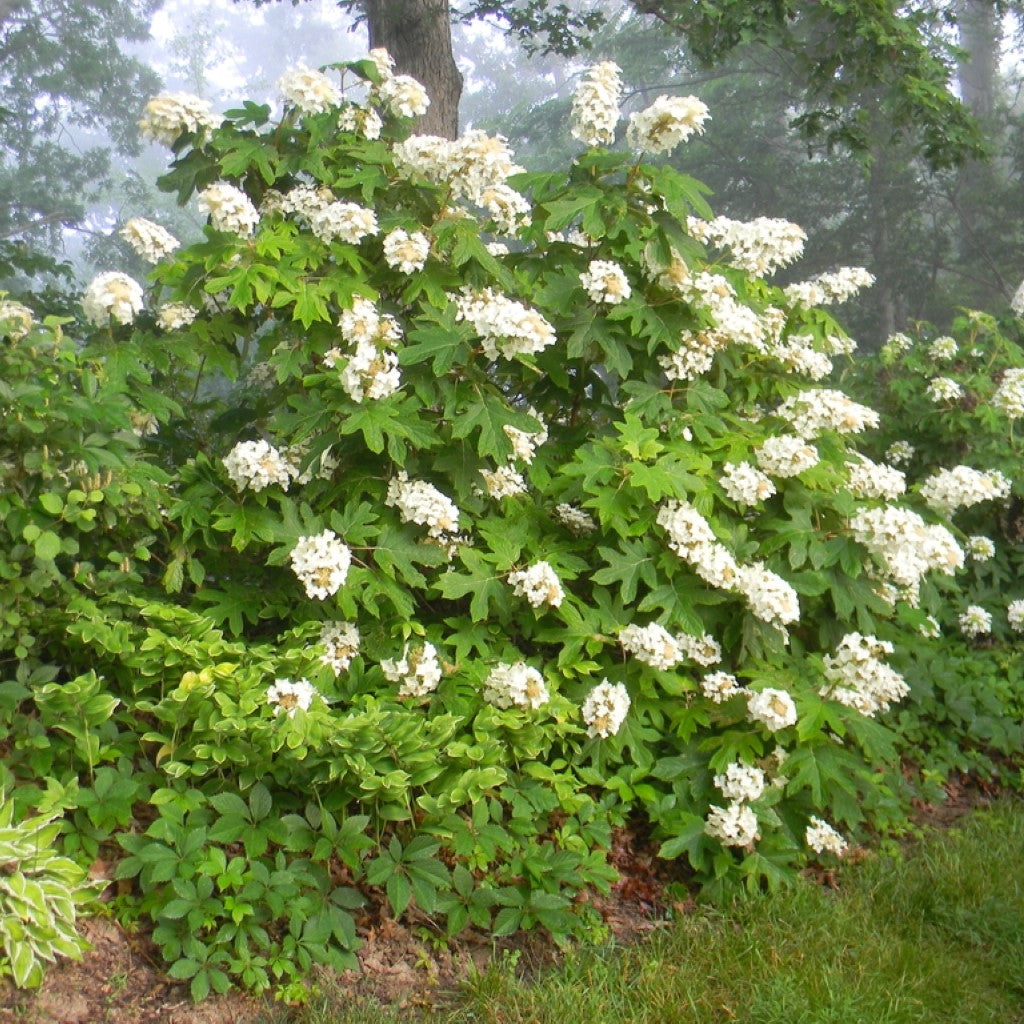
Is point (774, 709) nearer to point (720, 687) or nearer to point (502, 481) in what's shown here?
point (720, 687)

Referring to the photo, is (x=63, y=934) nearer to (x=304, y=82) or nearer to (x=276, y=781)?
(x=276, y=781)

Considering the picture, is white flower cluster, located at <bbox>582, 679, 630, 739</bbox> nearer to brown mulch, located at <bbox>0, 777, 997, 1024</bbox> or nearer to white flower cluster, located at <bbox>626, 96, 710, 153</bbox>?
brown mulch, located at <bbox>0, 777, 997, 1024</bbox>

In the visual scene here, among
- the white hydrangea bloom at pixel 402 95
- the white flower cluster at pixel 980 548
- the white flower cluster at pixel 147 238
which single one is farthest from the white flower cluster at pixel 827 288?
the white flower cluster at pixel 147 238

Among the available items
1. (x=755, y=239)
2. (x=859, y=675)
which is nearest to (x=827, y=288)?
(x=755, y=239)

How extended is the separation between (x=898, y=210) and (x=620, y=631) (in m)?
10.0

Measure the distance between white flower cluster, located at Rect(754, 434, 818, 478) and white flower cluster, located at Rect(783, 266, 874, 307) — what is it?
1.03m

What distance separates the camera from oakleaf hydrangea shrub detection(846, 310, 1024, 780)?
4.30m

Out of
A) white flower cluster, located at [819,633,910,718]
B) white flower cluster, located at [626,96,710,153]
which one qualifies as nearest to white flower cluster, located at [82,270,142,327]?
white flower cluster, located at [626,96,710,153]

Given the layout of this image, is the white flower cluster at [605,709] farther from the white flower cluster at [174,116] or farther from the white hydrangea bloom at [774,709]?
the white flower cluster at [174,116]

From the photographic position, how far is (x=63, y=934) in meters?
2.35

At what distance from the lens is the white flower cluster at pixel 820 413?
3.73 m

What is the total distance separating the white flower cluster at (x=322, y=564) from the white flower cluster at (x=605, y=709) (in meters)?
0.90

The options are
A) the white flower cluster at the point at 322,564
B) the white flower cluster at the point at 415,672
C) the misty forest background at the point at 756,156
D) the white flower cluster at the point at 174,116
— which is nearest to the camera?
the white flower cluster at the point at 322,564

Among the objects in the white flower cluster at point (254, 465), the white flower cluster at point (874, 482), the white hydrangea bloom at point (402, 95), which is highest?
the white hydrangea bloom at point (402, 95)
